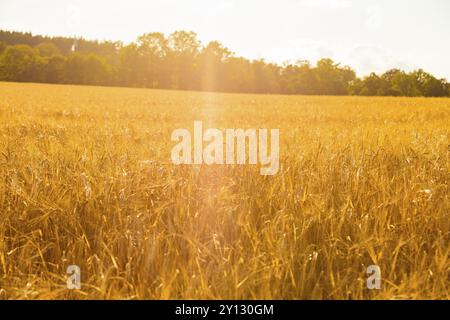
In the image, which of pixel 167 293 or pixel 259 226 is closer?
pixel 167 293

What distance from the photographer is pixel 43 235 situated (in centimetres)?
199

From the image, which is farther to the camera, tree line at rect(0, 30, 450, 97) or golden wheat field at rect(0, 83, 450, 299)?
tree line at rect(0, 30, 450, 97)

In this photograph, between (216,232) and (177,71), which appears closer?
(216,232)

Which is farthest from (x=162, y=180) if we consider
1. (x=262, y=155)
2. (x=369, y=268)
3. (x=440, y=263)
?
(x=440, y=263)

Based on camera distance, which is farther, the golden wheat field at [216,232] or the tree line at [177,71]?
the tree line at [177,71]

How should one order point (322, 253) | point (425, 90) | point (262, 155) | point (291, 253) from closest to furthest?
point (291, 253) < point (322, 253) < point (262, 155) < point (425, 90)

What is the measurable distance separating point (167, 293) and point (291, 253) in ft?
1.74

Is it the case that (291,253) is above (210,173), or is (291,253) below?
below

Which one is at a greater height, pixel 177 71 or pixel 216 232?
pixel 177 71

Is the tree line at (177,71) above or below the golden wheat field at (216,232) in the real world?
above

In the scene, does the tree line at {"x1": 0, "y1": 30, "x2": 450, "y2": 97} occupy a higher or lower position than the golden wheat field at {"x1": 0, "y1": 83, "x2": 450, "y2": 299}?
higher
